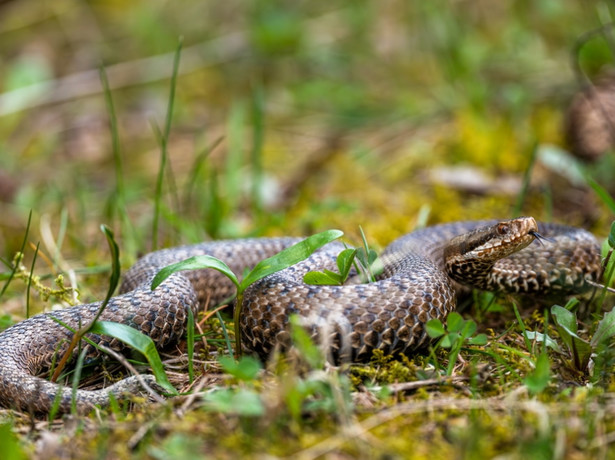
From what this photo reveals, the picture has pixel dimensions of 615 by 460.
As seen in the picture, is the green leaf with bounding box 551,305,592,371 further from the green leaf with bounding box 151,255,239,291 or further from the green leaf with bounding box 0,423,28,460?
the green leaf with bounding box 0,423,28,460

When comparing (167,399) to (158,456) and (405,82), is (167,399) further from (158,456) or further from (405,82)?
(405,82)

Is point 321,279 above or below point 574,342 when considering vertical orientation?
above

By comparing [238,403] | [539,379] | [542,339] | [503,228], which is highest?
[503,228]

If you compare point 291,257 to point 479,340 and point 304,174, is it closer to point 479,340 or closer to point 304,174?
point 479,340

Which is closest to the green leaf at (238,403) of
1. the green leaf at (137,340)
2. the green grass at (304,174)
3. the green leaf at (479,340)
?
the green grass at (304,174)

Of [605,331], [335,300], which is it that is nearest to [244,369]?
[335,300]

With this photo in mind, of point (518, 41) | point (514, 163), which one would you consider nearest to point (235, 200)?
point (514, 163)
